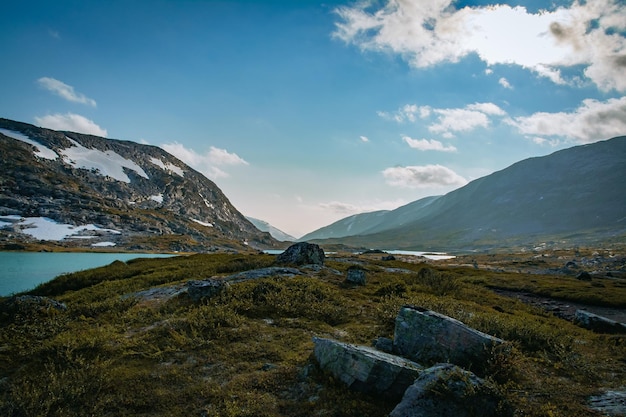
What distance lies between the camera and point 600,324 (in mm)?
22719

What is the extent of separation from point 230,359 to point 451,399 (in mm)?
8216

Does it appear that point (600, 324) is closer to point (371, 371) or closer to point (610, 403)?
point (610, 403)

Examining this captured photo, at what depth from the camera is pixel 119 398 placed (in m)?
9.89

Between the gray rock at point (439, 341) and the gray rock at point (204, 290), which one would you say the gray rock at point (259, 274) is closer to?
the gray rock at point (204, 290)

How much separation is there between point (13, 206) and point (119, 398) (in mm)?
237737

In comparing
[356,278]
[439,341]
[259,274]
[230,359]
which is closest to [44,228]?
[259,274]

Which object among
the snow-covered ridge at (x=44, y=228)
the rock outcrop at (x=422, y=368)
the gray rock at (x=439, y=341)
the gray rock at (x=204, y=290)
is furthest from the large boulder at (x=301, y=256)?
the snow-covered ridge at (x=44, y=228)

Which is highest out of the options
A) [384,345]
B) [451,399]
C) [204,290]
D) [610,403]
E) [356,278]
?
[204,290]

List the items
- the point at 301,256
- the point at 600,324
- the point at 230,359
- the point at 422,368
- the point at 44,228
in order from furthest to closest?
the point at 44,228 → the point at 301,256 → the point at 600,324 → the point at 230,359 → the point at 422,368

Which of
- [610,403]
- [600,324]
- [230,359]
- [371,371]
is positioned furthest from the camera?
[600,324]

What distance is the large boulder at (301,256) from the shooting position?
4038 cm

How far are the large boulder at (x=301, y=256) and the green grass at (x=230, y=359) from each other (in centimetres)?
1810

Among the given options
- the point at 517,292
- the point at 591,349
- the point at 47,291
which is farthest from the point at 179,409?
the point at 517,292

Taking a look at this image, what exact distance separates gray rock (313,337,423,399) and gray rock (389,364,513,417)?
1065 mm
